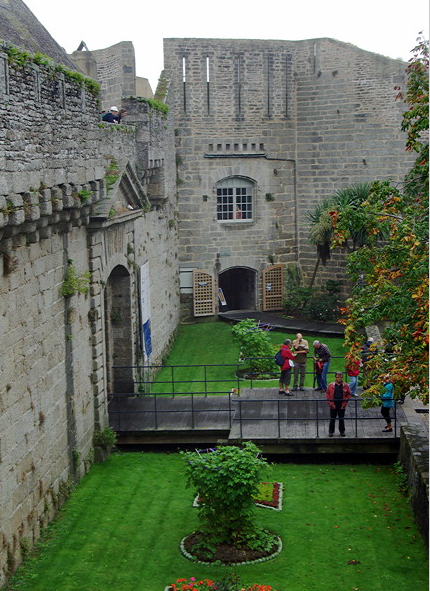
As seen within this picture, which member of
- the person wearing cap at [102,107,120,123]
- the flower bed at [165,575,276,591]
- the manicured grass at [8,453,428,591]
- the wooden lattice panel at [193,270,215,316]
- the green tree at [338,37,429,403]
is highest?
the person wearing cap at [102,107,120,123]

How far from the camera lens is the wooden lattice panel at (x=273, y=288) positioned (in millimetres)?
32688

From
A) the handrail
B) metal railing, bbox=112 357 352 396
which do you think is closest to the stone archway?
metal railing, bbox=112 357 352 396

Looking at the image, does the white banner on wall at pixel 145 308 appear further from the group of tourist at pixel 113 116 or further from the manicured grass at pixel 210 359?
the group of tourist at pixel 113 116

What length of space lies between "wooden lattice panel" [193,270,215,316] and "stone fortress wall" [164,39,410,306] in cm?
38

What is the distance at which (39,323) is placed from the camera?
47.9ft

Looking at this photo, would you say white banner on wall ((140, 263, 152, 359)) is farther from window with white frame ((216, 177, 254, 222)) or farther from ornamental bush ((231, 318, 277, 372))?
window with white frame ((216, 177, 254, 222))

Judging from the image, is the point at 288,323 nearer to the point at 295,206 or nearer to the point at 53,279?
the point at 295,206

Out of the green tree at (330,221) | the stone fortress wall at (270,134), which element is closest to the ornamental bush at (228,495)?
the green tree at (330,221)

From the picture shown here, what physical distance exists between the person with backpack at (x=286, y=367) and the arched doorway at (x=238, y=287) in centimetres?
1191

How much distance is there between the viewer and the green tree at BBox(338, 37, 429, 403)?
41.7 feet

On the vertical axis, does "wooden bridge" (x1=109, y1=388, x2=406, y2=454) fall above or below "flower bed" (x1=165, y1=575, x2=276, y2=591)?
Answer: above

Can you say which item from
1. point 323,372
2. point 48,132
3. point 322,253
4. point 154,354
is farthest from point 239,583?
point 322,253

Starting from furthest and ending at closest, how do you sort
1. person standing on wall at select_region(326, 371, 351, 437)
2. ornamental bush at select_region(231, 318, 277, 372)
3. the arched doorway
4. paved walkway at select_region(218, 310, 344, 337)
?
the arched doorway
paved walkway at select_region(218, 310, 344, 337)
ornamental bush at select_region(231, 318, 277, 372)
person standing on wall at select_region(326, 371, 351, 437)

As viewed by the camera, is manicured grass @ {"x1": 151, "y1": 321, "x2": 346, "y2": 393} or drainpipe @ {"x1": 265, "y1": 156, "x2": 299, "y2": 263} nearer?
manicured grass @ {"x1": 151, "y1": 321, "x2": 346, "y2": 393}
